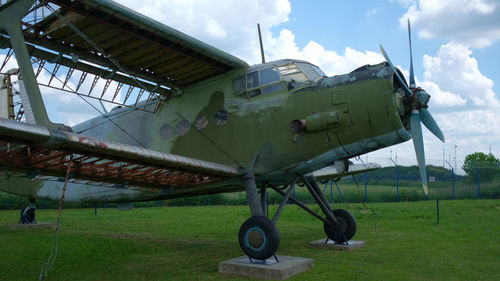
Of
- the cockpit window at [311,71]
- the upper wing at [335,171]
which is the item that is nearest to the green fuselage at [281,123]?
A: the cockpit window at [311,71]

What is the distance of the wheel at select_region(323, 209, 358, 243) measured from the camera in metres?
10.8

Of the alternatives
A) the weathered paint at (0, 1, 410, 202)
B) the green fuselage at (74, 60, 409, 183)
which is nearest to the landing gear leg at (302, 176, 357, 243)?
the weathered paint at (0, 1, 410, 202)

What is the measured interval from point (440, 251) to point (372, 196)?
20344 mm

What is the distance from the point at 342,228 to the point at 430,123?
3.90 meters

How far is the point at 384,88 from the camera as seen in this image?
7719 mm

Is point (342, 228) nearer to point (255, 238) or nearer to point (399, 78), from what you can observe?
point (255, 238)

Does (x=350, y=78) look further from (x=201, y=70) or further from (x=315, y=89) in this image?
(x=201, y=70)

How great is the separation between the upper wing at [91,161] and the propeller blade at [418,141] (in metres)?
3.85

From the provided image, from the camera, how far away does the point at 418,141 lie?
8.38 meters

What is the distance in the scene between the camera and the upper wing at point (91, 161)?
5922mm

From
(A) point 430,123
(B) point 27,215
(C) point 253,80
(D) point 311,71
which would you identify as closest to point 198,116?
(C) point 253,80

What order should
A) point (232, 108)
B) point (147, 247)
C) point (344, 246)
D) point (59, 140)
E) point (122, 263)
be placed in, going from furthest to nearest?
Result: 1. point (147, 247)
2. point (344, 246)
3. point (232, 108)
4. point (122, 263)
5. point (59, 140)

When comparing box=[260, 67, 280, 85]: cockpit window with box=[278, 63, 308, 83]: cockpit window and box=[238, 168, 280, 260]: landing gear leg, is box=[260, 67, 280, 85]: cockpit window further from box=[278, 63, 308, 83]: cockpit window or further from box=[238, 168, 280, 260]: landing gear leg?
box=[238, 168, 280, 260]: landing gear leg

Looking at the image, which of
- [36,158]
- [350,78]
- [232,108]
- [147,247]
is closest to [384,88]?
[350,78]
